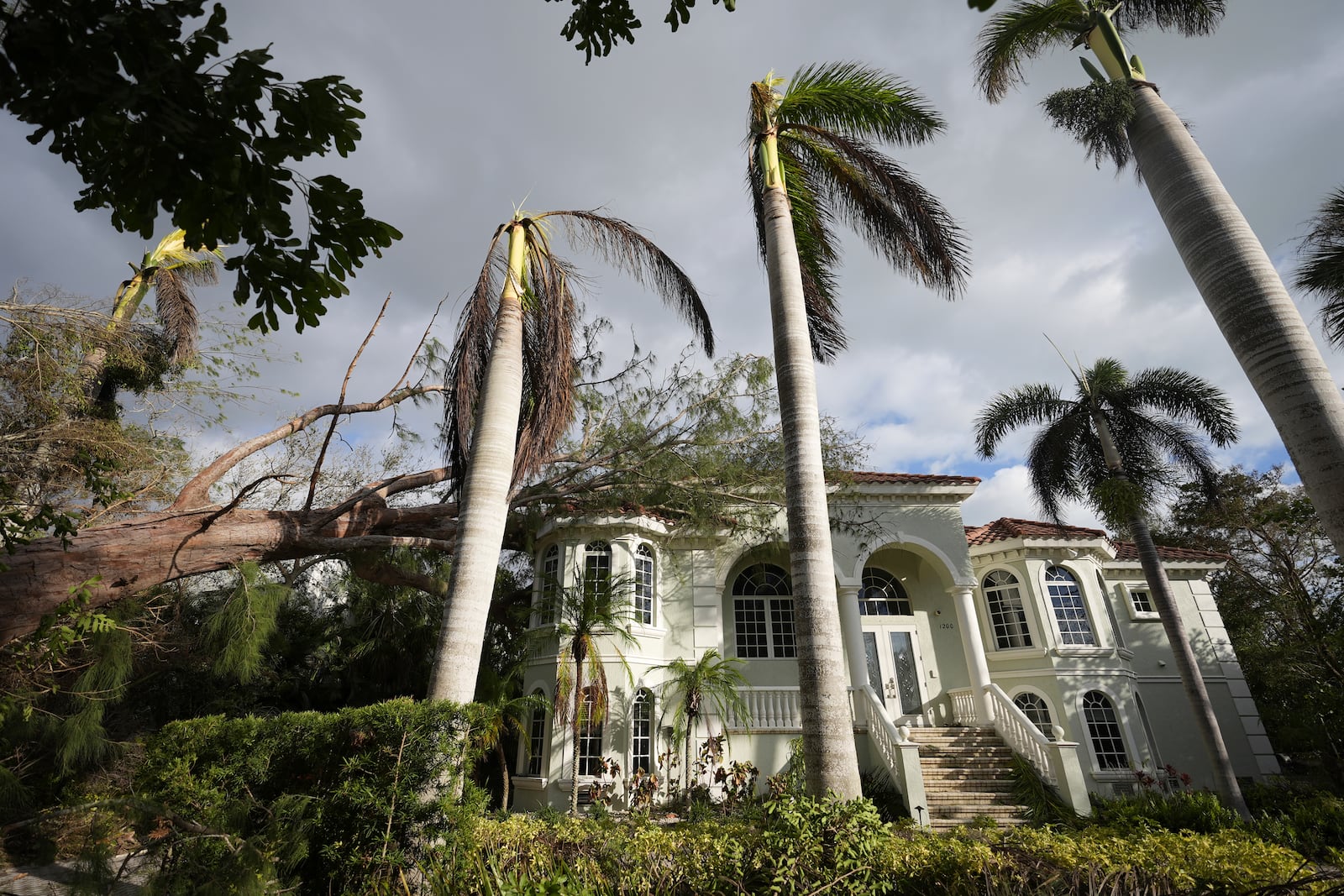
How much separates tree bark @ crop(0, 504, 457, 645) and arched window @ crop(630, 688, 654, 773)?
5.90m

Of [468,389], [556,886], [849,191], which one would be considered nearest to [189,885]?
[556,886]

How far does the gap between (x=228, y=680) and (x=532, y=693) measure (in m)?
6.95

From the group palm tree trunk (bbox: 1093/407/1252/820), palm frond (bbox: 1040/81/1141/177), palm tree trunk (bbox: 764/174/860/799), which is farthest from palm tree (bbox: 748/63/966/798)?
palm tree trunk (bbox: 1093/407/1252/820)

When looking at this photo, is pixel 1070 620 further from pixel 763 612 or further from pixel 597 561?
pixel 597 561

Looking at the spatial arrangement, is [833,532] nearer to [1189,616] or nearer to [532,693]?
[532,693]

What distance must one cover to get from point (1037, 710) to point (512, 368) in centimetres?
1538

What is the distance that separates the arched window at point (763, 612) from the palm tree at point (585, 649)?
320cm

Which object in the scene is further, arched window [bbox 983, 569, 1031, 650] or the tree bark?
arched window [bbox 983, 569, 1031, 650]

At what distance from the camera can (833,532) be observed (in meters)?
15.3

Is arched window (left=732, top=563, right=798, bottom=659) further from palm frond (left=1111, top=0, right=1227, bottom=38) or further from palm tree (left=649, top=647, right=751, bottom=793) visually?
palm frond (left=1111, top=0, right=1227, bottom=38)

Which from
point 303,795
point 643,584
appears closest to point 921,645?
point 643,584

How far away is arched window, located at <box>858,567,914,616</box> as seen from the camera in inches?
662

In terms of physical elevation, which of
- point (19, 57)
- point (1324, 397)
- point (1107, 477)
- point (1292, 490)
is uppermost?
point (1292, 490)

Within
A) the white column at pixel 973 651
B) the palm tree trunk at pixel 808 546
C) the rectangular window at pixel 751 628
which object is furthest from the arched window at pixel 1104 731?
the palm tree trunk at pixel 808 546
